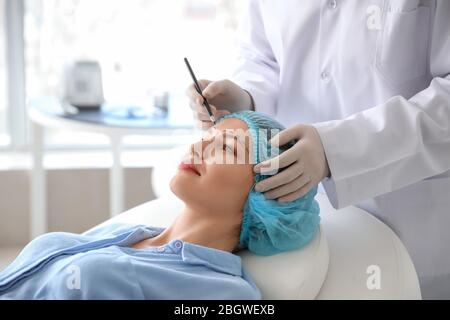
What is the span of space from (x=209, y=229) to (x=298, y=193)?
19 centimetres

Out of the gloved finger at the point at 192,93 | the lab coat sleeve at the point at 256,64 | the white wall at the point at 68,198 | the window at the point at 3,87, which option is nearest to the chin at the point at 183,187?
the gloved finger at the point at 192,93

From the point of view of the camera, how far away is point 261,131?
4.02ft

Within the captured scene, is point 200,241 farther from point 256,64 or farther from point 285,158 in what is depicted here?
point 256,64

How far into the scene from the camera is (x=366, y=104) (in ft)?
4.24

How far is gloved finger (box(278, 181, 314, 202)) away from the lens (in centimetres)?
112

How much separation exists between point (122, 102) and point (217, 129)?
4.88 feet

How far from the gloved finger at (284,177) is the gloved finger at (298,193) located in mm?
34

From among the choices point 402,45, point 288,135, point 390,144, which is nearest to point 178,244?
point 288,135

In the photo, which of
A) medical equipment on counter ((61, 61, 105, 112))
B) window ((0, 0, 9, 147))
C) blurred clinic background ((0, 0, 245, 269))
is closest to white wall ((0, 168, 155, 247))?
blurred clinic background ((0, 0, 245, 269))

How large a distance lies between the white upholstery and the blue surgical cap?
2 cm

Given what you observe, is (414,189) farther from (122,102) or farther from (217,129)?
(122,102)

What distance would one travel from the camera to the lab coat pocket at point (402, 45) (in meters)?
1.21

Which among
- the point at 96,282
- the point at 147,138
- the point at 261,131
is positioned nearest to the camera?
the point at 96,282
